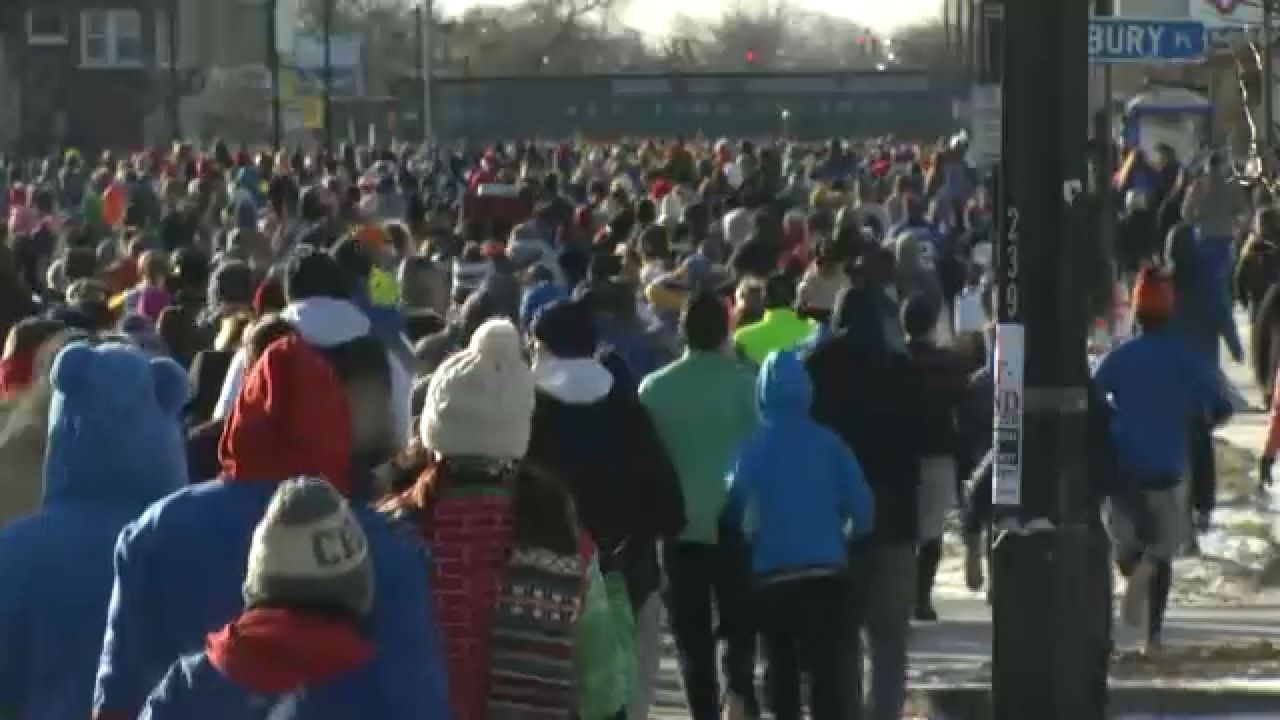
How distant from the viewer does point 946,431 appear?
11.3m

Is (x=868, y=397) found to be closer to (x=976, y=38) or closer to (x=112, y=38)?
(x=976, y=38)

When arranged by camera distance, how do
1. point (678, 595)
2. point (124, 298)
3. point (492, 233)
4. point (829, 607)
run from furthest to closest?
point (492, 233) < point (124, 298) < point (678, 595) < point (829, 607)

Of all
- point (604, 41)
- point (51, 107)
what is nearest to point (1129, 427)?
point (51, 107)

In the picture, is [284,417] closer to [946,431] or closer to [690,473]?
[690,473]

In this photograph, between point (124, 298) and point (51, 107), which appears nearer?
point (124, 298)

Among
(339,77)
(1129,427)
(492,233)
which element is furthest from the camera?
(339,77)

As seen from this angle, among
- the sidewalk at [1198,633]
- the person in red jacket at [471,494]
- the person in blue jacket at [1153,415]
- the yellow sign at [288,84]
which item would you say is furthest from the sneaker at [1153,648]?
the yellow sign at [288,84]

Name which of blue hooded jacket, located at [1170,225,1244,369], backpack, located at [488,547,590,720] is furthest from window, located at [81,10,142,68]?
backpack, located at [488,547,590,720]

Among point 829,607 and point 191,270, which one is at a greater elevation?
point 191,270

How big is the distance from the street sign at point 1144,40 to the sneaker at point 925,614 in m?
4.11

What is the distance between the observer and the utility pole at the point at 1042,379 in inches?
311

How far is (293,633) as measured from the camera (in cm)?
462

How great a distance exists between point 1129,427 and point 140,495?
6.56 metres

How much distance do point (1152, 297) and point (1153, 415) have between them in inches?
19.3
